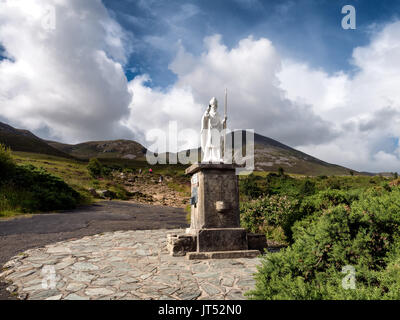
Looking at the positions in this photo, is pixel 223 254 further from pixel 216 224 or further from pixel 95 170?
pixel 95 170

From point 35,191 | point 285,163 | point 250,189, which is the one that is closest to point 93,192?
point 35,191

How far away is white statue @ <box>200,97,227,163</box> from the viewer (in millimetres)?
6988

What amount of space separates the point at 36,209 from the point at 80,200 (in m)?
4.86

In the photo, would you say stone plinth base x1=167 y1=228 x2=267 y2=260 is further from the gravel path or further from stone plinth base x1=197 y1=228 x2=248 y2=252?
the gravel path

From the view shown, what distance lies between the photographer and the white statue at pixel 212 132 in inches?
275

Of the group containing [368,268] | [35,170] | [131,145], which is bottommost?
[368,268]

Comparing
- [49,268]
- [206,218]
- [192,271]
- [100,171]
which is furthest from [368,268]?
[100,171]

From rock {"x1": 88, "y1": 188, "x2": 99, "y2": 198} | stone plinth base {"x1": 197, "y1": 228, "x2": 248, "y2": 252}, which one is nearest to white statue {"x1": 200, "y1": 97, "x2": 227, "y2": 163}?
stone plinth base {"x1": 197, "y1": 228, "x2": 248, "y2": 252}

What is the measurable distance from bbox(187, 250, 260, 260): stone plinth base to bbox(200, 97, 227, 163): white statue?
2.41 meters

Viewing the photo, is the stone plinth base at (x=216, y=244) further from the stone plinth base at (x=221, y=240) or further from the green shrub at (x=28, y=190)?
the green shrub at (x=28, y=190)

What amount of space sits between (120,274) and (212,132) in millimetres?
4207

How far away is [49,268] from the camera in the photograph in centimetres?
488

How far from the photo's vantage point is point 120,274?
15.2 ft

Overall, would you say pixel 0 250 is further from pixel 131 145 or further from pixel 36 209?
pixel 131 145
